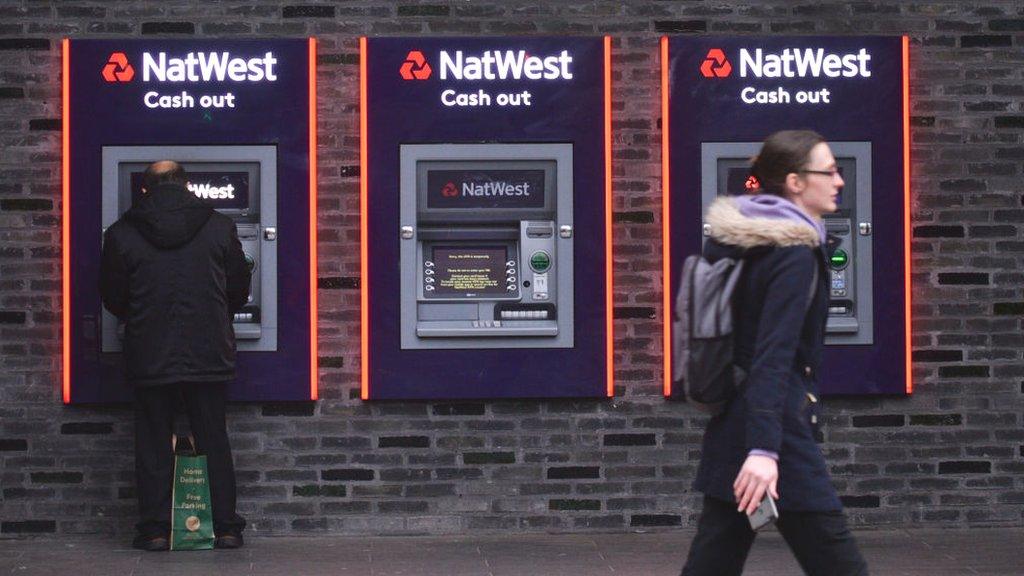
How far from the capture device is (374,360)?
8492mm

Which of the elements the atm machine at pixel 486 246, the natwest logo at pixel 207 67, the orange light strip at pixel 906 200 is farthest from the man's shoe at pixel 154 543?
the orange light strip at pixel 906 200

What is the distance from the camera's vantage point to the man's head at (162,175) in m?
8.02

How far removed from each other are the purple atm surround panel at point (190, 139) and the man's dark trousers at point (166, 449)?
14.4 inches

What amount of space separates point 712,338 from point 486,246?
376 cm

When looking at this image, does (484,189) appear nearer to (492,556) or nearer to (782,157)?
(492,556)

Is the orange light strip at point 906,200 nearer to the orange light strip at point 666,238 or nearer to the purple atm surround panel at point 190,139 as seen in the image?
the orange light strip at point 666,238

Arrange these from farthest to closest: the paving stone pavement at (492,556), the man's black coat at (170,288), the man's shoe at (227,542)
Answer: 1. the man's shoe at (227,542)
2. the man's black coat at (170,288)
3. the paving stone pavement at (492,556)

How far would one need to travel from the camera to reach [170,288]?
7965 mm

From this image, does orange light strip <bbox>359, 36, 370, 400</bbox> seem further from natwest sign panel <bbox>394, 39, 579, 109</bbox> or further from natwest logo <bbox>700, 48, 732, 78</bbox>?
natwest logo <bbox>700, 48, 732, 78</bbox>

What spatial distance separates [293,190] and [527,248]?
46.9 inches

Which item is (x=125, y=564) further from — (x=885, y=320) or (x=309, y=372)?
(x=885, y=320)

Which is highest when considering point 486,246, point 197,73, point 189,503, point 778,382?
point 197,73

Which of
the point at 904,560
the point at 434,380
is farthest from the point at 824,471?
the point at 434,380

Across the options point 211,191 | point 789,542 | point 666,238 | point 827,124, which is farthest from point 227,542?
point 789,542
